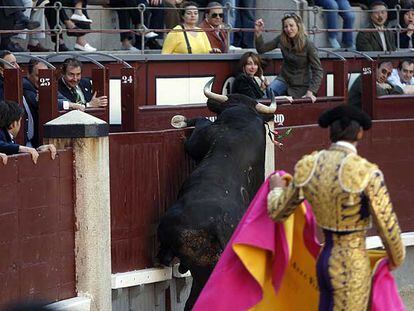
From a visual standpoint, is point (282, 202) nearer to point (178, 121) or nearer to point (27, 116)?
point (27, 116)

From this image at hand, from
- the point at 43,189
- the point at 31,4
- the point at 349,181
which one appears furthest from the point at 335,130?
the point at 31,4

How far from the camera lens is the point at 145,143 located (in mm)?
8953

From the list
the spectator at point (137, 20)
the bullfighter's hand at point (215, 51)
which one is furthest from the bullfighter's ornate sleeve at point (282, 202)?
the spectator at point (137, 20)

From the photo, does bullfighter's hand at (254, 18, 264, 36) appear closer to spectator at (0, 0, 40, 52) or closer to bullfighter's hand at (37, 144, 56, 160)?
spectator at (0, 0, 40, 52)

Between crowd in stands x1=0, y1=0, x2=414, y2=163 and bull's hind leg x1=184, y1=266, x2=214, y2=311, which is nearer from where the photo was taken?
bull's hind leg x1=184, y1=266, x2=214, y2=311

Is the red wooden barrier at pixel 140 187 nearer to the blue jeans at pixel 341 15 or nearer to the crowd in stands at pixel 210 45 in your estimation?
the crowd in stands at pixel 210 45

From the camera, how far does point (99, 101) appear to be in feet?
30.2

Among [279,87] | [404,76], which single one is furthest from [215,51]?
[404,76]

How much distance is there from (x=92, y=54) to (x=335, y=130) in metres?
4.40

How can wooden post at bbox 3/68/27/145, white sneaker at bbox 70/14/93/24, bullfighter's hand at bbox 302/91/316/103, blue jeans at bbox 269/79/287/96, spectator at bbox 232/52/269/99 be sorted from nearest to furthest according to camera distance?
wooden post at bbox 3/68/27/145 → spectator at bbox 232/52/269/99 → white sneaker at bbox 70/14/93/24 → bullfighter's hand at bbox 302/91/316/103 → blue jeans at bbox 269/79/287/96

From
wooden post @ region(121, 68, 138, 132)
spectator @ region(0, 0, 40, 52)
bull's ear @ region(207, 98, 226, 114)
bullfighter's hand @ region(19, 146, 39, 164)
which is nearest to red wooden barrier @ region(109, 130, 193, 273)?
bull's ear @ region(207, 98, 226, 114)

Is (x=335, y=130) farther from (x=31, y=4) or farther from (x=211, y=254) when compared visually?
(x=31, y=4)

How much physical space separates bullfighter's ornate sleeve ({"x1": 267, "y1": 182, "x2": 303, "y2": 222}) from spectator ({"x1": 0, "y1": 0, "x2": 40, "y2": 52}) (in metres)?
4.43

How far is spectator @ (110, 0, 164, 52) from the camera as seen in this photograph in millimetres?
11781
